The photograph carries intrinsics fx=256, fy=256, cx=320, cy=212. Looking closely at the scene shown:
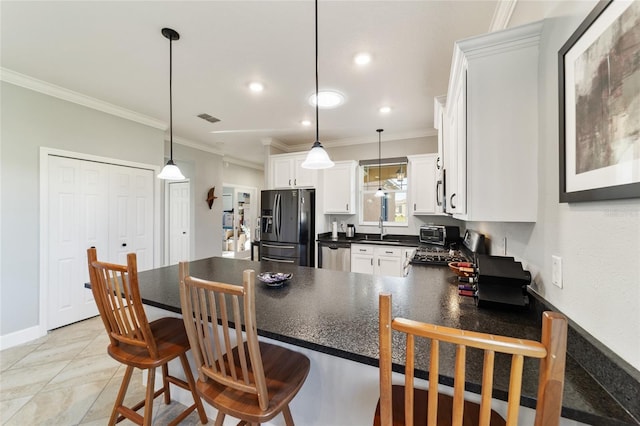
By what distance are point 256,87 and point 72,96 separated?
219 cm

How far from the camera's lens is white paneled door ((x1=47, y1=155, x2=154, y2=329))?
115 inches

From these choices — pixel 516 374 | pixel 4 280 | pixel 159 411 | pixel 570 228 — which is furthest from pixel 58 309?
pixel 570 228

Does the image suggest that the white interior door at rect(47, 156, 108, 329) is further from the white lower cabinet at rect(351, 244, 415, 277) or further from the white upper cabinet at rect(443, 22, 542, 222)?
the white upper cabinet at rect(443, 22, 542, 222)

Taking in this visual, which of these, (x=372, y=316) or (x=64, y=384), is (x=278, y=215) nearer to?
(x=64, y=384)

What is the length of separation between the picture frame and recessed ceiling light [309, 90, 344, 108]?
2205 mm

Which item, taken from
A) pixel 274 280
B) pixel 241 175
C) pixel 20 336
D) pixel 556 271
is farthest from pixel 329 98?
pixel 241 175

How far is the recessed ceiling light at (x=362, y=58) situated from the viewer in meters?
2.23

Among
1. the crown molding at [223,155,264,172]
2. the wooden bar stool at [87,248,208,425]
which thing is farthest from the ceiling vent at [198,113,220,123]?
the wooden bar stool at [87,248,208,425]

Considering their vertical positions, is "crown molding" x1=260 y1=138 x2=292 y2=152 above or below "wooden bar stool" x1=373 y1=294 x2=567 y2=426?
above

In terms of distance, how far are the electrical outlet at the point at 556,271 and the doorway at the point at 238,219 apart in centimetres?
619

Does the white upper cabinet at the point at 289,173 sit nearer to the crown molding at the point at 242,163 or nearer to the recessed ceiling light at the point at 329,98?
the recessed ceiling light at the point at 329,98

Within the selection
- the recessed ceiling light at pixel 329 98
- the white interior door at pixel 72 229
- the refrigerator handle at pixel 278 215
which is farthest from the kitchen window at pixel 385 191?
the white interior door at pixel 72 229

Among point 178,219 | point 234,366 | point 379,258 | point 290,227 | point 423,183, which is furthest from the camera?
point 178,219

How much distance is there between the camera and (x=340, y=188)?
177 inches
